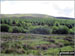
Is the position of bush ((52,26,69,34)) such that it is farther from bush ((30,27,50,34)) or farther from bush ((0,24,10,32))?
bush ((0,24,10,32))

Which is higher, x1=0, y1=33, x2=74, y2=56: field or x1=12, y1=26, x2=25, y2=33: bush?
x1=12, y1=26, x2=25, y2=33: bush

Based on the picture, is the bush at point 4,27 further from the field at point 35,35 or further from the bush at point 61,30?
the bush at point 61,30

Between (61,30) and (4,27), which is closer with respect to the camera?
(4,27)

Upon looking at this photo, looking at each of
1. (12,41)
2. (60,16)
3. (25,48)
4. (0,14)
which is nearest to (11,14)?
(0,14)

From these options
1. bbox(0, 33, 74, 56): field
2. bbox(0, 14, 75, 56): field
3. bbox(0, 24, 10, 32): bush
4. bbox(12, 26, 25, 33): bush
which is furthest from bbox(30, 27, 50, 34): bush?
bbox(0, 24, 10, 32): bush

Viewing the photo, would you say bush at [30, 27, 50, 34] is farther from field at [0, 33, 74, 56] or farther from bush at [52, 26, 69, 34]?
bush at [52, 26, 69, 34]

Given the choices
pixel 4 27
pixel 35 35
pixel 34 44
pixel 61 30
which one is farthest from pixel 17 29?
pixel 61 30

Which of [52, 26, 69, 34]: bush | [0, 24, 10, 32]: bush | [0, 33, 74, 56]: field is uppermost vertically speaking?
[0, 24, 10, 32]: bush

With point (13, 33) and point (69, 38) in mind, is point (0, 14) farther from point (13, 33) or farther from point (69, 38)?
point (69, 38)

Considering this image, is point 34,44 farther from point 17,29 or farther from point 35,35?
point 17,29

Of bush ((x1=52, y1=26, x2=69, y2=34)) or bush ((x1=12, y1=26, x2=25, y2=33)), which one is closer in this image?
bush ((x1=12, y1=26, x2=25, y2=33))

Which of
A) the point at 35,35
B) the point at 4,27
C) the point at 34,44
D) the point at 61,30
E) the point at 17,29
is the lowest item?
the point at 34,44
